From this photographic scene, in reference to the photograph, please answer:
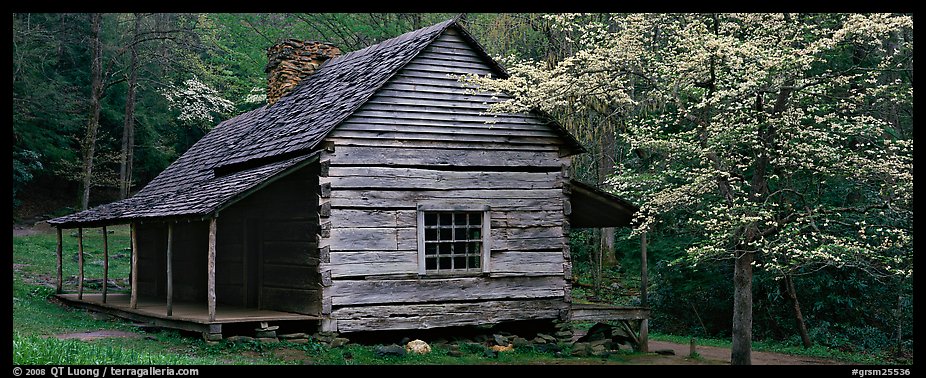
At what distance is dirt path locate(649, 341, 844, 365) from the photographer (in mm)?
16500

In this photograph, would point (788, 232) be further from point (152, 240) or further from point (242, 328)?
point (152, 240)

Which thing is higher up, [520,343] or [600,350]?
[520,343]

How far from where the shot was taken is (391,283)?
50.9 ft

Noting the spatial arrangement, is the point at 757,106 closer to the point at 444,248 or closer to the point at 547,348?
the point at 547,348

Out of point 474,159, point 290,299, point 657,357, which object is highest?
point 474,159

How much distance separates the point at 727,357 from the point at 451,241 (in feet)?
18.2

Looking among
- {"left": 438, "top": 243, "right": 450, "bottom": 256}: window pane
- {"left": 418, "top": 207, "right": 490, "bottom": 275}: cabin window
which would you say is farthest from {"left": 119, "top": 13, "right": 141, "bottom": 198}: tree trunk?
{"left": 418, "top": 207, "right": 490, "bottom": 275}: cabin window


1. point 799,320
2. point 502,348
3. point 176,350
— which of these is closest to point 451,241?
point 502,348

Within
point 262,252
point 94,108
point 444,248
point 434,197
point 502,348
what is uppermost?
point 94,108

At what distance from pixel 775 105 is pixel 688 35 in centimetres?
176

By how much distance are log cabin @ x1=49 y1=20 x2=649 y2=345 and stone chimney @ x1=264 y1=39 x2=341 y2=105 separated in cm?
353

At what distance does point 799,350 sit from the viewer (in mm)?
18953

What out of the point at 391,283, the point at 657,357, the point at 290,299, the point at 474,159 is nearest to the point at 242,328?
the point at 290,299
